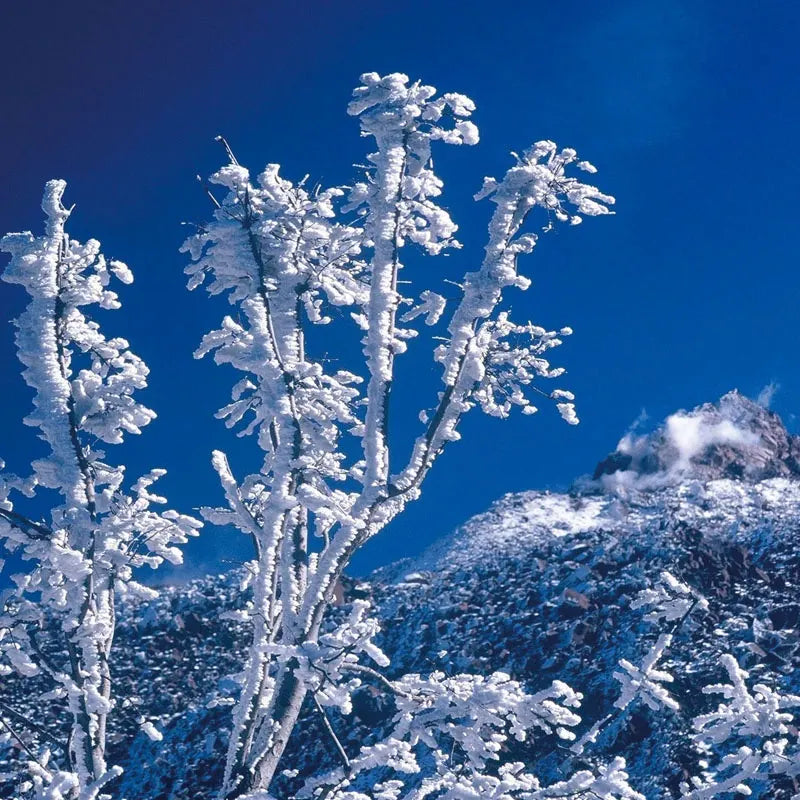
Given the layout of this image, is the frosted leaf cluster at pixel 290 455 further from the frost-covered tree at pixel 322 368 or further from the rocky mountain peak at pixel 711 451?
the rocky mountain peak at pixel 711 451

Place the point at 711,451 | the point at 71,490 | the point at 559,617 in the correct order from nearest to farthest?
the point at 71,490, the point at 559,617, the point at 711,451

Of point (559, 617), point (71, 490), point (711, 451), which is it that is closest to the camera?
point (71, 490)

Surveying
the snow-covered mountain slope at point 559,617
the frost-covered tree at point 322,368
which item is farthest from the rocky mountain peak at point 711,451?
the frost-covered tree at point 322,368

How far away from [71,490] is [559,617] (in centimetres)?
2233

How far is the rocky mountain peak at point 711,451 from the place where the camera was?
40688 millimetres

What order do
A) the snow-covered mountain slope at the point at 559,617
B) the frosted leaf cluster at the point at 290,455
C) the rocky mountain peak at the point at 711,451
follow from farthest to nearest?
the rocky mountain peak at the point at 711,451
the snow-covered mountain slope at the point at 559,617
the frosted leaf cluster at the point at 290,455

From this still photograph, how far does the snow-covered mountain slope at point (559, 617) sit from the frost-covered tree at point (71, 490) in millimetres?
9007

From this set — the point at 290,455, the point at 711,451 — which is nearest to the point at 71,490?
the point at 290,455

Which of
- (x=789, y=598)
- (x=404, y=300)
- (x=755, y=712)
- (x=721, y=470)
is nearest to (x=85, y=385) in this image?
(x=404, y=300)

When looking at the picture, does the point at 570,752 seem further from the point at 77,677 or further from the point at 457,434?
the point at 77,677

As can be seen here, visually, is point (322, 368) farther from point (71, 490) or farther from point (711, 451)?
point (711, 451)

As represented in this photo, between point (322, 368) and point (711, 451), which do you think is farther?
point (711, 451)

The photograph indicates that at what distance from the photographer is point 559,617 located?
25875 millimetres

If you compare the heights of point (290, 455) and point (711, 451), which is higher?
point (711, 451)
